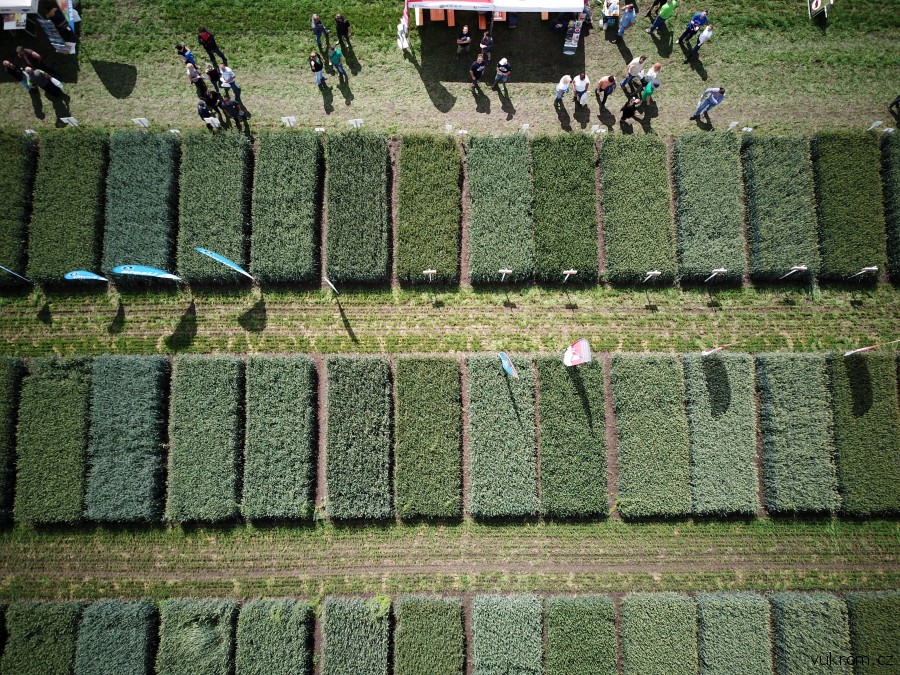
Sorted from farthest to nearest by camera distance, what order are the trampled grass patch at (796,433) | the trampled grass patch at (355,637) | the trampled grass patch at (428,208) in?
1. the trampled grass patch at (428,208)
2. the trampled grass patch at (796,433)
3. the trampled grass patch at (355,637)

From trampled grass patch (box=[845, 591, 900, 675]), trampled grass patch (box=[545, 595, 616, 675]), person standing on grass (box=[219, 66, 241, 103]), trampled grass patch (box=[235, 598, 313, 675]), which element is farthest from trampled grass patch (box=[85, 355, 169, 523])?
trampled grass patch (box=[845, 591, 900, 675])

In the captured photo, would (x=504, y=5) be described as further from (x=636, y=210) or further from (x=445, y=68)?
(x=636, y=210)

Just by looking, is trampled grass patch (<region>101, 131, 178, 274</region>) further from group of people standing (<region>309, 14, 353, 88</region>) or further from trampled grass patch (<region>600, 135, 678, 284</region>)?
trampled grass patch (<region>600, 135, 678, 284</region>)

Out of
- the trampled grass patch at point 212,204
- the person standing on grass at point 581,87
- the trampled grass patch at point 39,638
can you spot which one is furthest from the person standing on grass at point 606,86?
the trampled grass patch at point 39,638

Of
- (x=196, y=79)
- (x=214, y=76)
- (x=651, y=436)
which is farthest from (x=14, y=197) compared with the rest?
(x=651, y=436)

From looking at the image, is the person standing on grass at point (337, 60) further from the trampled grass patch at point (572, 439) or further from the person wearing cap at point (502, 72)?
the trampled grass patch at point (572, 439)
